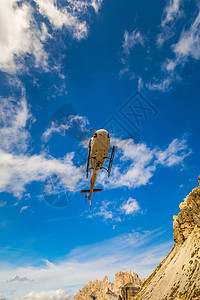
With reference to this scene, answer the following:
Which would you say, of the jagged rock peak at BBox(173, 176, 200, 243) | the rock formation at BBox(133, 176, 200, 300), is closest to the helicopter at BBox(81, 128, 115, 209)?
the rock formation at BBox(133, 176, 200, 300)

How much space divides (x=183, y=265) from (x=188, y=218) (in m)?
26.2

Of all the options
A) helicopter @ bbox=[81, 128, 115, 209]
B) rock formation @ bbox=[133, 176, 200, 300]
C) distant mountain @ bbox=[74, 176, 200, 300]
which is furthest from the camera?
distant mountain @ bbox=[74, 176, 200, 300]

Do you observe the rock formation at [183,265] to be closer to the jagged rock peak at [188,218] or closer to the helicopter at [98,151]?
the jagged rock peak at [188,218]

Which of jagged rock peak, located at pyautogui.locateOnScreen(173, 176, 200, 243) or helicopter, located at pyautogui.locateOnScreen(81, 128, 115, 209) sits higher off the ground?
helicopter, located at pyautogui.locateOnScreen(81, 128, 115, 209)

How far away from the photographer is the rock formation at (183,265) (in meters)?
60.7

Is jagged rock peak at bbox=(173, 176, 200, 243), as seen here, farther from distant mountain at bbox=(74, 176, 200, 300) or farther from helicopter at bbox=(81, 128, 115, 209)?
helicopter at bbox=(81, 128, 115, 209)

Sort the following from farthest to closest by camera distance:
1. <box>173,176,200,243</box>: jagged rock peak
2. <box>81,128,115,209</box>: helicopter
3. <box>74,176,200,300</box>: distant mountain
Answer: <box>173,176,200,243</box>: jagged rock peak < <box>74,176,200,300</box>: distant mountain < <box>81,128,115,209</box>: helicopter

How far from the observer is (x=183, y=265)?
2891 inches

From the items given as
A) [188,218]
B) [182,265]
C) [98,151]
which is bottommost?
[182,265]

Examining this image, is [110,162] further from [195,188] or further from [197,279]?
[195,188]

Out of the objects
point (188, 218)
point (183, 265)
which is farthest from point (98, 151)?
point (188, 218)

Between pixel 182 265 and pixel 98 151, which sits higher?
pixel 98 151

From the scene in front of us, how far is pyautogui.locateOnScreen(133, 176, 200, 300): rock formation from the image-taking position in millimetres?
60688

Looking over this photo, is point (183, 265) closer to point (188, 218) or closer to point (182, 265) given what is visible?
point (182, 265)
